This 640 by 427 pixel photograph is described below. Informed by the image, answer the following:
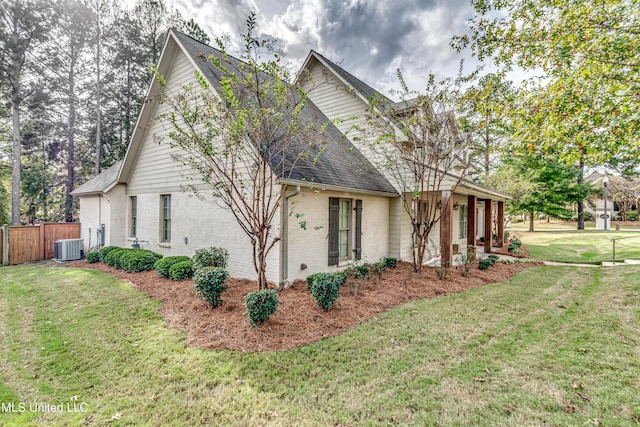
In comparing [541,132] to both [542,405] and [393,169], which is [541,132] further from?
[542,405]

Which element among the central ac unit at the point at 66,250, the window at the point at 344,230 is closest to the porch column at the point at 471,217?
the window at the point at 344,230

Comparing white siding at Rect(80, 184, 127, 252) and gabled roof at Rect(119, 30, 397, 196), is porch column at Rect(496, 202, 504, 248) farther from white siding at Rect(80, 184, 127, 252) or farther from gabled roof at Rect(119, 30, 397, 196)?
white siding at Rect(80, 184, 127, 252)

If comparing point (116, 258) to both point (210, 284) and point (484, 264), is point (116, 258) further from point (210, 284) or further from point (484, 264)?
point (484, 264)

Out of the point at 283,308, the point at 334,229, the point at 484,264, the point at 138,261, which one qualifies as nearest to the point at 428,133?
the point at 334,229

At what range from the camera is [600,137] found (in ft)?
20.7

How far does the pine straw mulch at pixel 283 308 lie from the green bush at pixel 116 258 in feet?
1.26

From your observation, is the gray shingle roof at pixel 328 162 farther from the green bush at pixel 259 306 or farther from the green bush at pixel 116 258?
the green bush at pixel 116 258

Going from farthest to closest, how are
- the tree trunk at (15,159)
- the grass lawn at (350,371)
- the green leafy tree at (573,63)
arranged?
the tree trunk at (15,159) < the green leafy tree at (573,63) < the grass lawn at (350,371)

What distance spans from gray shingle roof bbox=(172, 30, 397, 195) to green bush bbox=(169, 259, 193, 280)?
374 cm

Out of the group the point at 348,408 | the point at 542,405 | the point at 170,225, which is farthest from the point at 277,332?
the point at 170,225

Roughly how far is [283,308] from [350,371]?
7.22 feet

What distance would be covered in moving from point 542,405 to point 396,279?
17.3 ft

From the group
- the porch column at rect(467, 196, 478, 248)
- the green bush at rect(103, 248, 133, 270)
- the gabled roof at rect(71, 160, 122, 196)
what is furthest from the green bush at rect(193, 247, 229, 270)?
the porch column at rect(467, 196, 478, 248)

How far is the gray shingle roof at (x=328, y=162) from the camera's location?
7362mm
